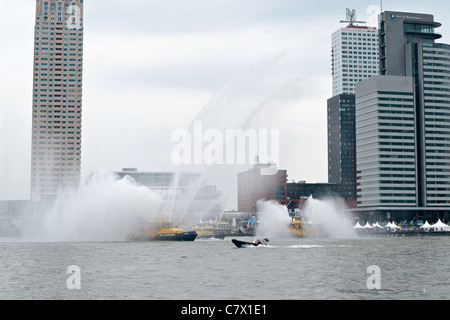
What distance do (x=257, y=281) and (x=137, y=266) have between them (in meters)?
17.7

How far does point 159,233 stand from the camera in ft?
379

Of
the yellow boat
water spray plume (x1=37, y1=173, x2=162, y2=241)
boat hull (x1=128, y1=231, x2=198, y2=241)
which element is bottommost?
the yellow boat

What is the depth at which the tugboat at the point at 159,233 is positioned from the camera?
378 ft

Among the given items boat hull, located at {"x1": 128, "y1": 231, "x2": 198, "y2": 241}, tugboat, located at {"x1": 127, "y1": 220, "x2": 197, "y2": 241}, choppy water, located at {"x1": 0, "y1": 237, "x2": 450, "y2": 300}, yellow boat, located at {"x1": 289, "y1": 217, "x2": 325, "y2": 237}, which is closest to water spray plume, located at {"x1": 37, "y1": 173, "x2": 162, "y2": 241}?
tugboat, located at {"x1": 127, "y1": 220, "x2": 197, "y2": 241}

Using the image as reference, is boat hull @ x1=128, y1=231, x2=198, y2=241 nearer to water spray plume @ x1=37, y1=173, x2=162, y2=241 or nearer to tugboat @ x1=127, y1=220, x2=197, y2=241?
tugboat @ x1=127, y1=220, x2=197, y2=241

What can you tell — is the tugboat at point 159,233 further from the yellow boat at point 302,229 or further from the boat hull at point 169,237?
the yellow boat at point 302,229

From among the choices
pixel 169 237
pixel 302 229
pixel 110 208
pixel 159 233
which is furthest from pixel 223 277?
pixel 302 229

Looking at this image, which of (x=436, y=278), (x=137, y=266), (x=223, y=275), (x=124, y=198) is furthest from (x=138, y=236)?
(x=436, y=278)

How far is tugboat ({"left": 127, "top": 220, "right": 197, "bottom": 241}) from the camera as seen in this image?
378 feet

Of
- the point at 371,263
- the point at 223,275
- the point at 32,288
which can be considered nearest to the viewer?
the point at 32,288

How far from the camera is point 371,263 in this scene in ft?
231
